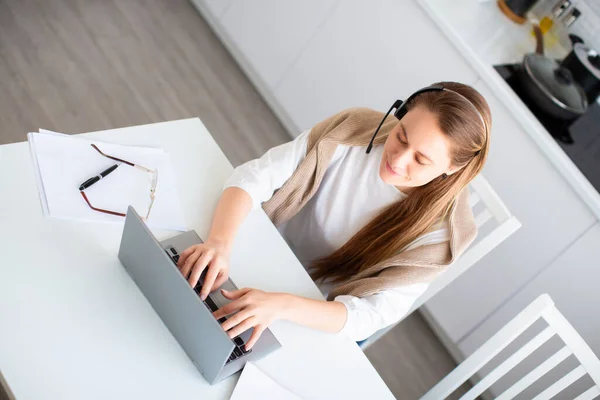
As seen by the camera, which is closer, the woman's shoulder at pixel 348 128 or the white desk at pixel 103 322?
the white desk at pixel 103 322

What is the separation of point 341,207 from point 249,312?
48 cm

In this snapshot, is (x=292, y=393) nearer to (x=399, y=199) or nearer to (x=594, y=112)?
(x=399, y=199)

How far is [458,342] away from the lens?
221cm

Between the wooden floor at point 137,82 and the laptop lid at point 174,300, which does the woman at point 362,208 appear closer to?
the laptop lid at point 174,300

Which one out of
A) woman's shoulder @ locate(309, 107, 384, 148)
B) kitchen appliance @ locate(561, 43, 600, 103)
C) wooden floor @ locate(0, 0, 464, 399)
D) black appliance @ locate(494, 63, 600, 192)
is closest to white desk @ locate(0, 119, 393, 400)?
woman's shoulder @ locate(309, 107, 384, 148)

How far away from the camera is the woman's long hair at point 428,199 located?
3.49 feet

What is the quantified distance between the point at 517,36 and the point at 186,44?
4.73ft

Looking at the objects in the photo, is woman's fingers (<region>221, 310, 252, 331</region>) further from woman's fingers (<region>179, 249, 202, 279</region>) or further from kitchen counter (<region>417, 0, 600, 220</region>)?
kitchen counter (<region>417, 0, 600, 220</region>)

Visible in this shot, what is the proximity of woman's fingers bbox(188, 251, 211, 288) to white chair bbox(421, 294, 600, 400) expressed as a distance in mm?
635

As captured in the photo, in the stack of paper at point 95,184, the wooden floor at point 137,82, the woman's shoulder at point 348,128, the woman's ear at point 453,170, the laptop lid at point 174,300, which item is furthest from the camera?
the wooden floor at point 137,82

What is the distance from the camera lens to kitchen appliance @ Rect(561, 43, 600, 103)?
7.00 feet

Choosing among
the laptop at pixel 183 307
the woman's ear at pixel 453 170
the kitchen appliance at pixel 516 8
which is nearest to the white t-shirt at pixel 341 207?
the woman's ear at pixel 453 170

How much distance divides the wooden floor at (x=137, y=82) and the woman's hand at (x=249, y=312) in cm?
123

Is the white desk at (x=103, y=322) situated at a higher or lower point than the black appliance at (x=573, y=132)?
higher
